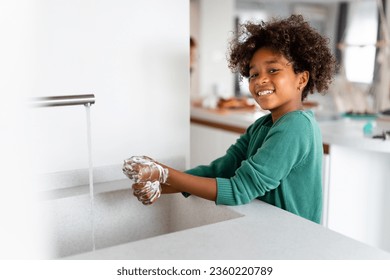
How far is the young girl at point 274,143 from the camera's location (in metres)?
1.03

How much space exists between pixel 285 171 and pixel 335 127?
1310mm

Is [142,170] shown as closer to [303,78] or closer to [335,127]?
[303,78]

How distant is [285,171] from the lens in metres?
1.04

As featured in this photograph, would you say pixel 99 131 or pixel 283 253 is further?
pixel 99 131

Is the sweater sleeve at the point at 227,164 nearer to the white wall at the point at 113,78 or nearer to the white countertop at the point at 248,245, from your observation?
the white wall at the point at 113,78

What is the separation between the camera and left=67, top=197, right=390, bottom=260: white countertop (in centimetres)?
78

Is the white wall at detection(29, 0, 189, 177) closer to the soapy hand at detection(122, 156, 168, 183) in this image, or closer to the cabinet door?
the soapy hand at detection(122, 156, 168, 183)

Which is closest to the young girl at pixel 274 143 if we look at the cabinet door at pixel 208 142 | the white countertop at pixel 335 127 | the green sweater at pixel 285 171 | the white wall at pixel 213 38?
the green sweater at pixel 285 171

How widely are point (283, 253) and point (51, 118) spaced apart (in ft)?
2.32

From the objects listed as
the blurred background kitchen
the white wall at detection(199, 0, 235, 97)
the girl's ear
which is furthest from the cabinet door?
the white wall at detection(199, 0, 235, 97)

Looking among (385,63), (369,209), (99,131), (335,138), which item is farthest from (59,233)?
(385,63)

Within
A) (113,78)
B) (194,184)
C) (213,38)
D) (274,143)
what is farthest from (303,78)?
(213,38)
